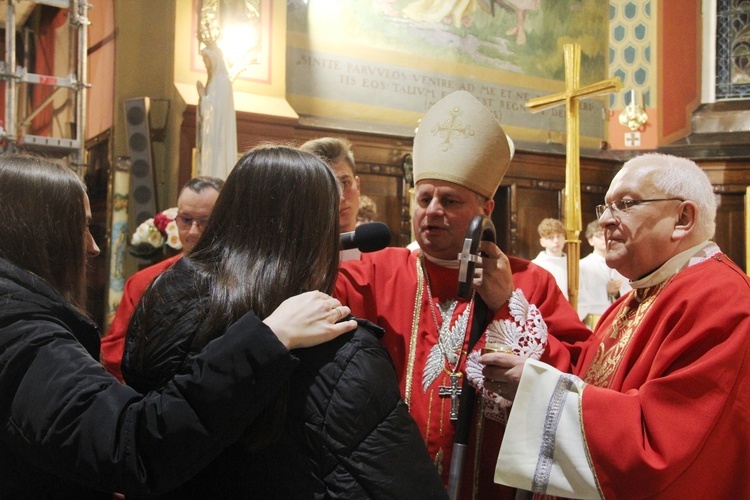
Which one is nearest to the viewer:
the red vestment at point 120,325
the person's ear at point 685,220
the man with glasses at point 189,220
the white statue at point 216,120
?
the person's ear at point 685,220

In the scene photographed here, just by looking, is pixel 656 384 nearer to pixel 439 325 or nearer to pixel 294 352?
pixel 439 325

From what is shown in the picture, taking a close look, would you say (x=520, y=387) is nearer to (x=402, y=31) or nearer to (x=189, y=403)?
(x=189, y=403)

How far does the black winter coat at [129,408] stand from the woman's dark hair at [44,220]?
26 centimetres

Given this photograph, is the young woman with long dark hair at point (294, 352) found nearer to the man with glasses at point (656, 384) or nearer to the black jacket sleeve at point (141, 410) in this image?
the black jacket sleeve at point (141, 410)

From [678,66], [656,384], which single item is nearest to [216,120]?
[656,384]

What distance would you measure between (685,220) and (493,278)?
21.0 inches

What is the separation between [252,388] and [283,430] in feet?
0.40

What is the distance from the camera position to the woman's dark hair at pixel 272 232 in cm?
132

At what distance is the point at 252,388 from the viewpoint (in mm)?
1185

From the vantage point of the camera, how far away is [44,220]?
1.51m

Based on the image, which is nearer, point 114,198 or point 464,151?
point 464,151

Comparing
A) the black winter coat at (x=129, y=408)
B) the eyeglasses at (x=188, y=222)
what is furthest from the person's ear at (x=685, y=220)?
the eyeglasses at (x=188, y=222)

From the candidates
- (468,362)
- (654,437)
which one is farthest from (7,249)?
(654,437)

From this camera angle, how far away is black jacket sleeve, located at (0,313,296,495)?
1.17 meters
